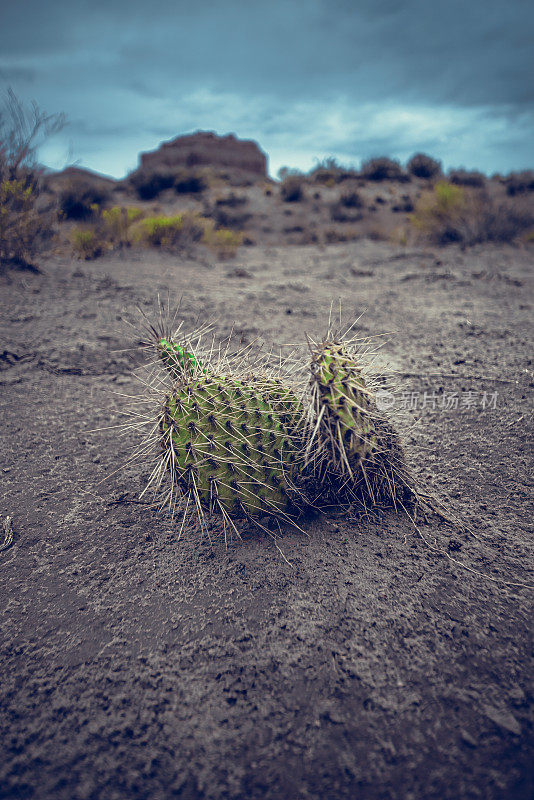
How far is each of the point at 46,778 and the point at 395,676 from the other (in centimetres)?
98

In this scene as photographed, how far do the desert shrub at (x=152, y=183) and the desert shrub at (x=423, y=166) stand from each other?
39.7 ft

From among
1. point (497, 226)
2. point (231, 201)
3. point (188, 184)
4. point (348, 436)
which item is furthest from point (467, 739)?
point (188, 184)

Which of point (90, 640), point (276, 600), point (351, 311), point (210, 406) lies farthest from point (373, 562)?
point (351, 311)

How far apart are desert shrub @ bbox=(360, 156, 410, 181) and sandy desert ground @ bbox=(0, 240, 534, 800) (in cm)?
2056

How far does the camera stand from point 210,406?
1.68 m

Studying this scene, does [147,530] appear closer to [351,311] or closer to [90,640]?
[90,640]

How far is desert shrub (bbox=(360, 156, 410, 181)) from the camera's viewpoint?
19969 millimetres

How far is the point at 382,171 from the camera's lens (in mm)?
20047

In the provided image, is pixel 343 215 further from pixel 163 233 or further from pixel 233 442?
pixel 233 442

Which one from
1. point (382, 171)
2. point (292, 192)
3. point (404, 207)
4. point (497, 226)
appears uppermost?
point (382, 171)

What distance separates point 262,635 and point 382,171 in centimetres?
2278

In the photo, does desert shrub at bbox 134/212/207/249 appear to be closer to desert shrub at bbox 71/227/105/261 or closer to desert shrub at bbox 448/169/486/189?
desert shrub at bbox 71/227/105/261

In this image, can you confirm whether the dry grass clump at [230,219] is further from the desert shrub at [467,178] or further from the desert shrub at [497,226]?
the desert shrub at [467,178]

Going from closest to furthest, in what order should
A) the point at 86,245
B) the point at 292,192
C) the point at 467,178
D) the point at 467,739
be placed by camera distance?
the point at 467,739 < the point at 86,245 < the point at 292,192 < the point at 467,178
